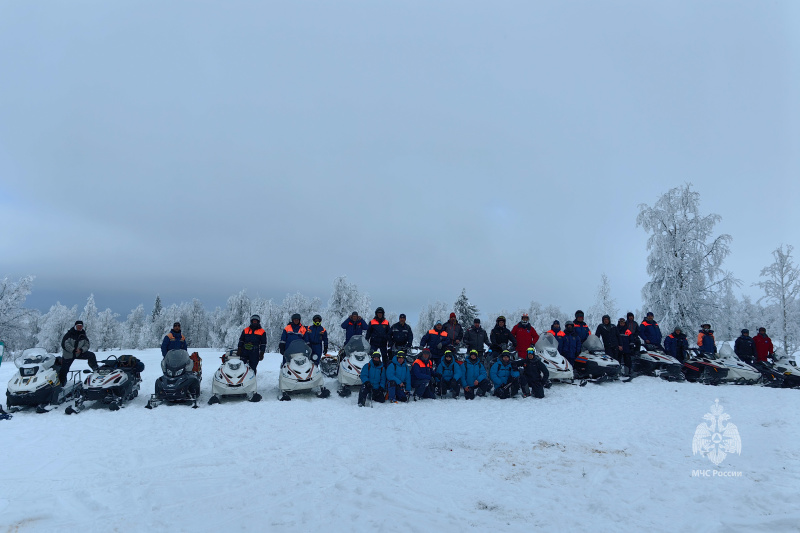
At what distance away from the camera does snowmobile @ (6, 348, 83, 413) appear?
841cm

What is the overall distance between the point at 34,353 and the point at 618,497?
36.8ft

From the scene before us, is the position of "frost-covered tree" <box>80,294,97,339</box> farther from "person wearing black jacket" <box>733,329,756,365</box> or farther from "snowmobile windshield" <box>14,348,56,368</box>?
"person wearing black jacket" <box>733,329,756,365</box>

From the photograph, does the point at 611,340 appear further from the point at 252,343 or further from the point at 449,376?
the point at 252,343

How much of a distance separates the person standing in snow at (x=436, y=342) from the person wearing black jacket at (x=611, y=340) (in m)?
5.12

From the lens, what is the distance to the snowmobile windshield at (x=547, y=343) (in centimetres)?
1211

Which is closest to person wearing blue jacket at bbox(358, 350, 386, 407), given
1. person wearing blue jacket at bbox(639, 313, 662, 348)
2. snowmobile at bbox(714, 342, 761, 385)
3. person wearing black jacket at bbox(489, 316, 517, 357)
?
person wearing black jacket at bbox(489, 316, 517, 357)

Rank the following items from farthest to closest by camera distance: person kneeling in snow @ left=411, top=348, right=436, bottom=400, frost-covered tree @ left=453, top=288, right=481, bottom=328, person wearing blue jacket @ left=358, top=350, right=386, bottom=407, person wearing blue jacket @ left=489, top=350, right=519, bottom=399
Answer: frost-covered tree @ left=453, top=288, right=481, bottom=328 < person wearing blue jacket @ left=489, top=350, right=519, bottom=399 < person kneeling in snow @ left=411, top=348, right=436, bottom=400 < person wearing blue jacket @ left=358, top=350, right=386, bottom=407

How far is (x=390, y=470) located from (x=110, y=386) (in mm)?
7049

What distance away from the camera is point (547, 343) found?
1216cm

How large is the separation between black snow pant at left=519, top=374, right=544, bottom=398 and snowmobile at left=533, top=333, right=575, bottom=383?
1.03 meters

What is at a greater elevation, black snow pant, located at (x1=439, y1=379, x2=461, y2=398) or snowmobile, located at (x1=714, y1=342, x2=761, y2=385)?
snowmobile, located at (x1=714, y1=342, x2=761, y2=385)

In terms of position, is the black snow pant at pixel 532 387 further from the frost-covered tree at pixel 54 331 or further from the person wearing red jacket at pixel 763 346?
the frost-covered tree at pixel 54 331

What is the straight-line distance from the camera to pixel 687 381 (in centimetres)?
1266

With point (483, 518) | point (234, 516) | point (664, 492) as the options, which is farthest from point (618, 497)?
point (234, 516)
